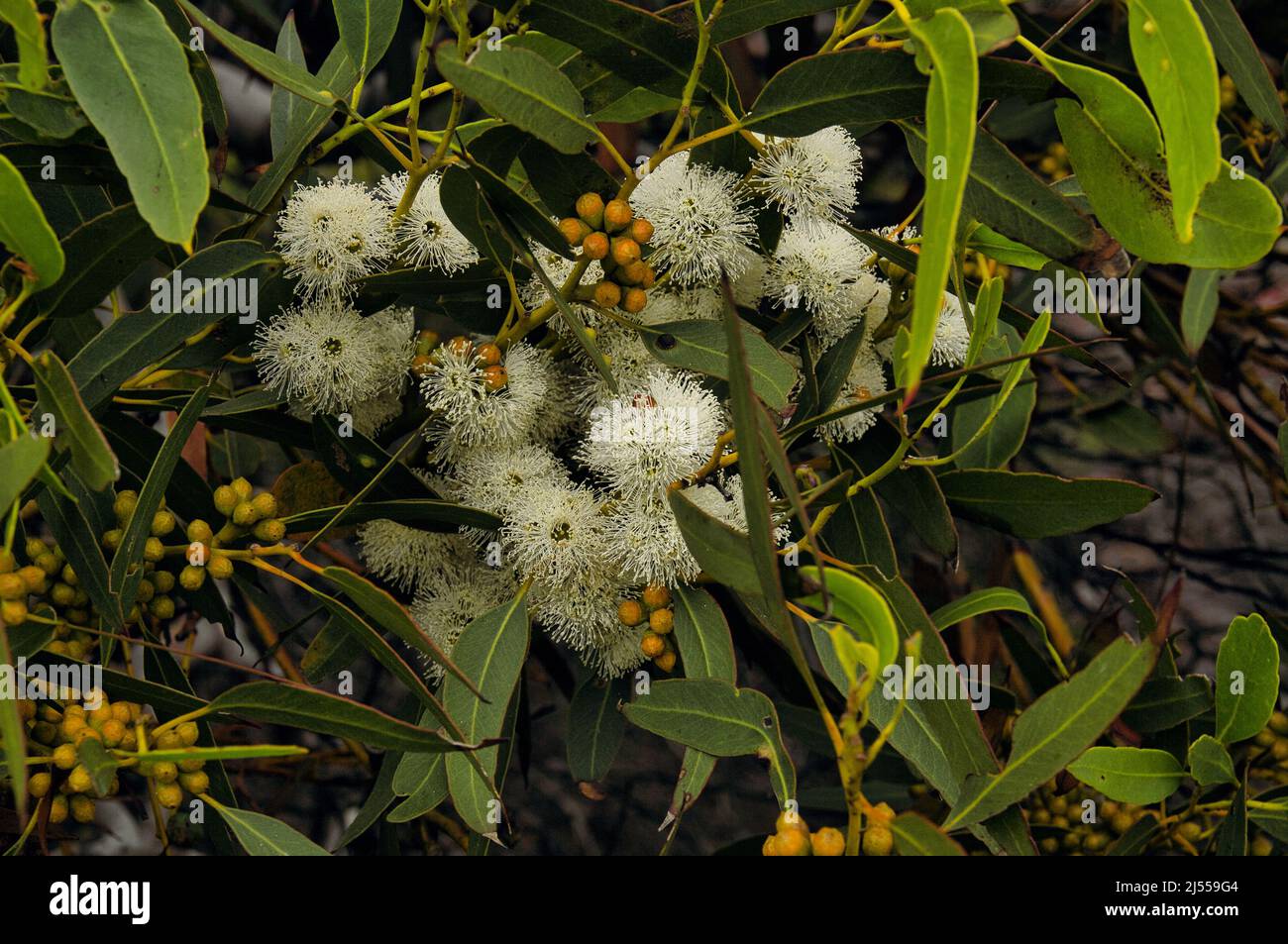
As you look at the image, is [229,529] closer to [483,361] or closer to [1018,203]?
[483,361]

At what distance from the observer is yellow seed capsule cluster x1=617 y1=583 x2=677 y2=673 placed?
848 mm

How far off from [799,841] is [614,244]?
408 mm

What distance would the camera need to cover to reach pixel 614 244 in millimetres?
768

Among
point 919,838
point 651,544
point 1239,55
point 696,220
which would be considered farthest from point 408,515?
point 1239,55

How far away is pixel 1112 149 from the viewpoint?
2.32ft

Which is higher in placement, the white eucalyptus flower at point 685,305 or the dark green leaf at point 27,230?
the white eucalyptus flower at point 685,305

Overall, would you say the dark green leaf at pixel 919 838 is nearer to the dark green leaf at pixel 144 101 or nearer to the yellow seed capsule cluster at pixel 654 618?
the yellow seed capsule cluster at pixel 654 618

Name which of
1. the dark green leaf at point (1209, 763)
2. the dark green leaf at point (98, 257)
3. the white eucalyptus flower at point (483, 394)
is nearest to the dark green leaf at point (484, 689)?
the white eucalyptus flower at point (483, 394)

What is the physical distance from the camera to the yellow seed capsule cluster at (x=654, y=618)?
0.85 meters

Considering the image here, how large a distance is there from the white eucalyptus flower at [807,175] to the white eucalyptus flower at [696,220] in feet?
0.08

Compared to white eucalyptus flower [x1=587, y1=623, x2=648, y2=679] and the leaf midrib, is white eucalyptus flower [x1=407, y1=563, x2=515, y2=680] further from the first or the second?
the leaf midrib
